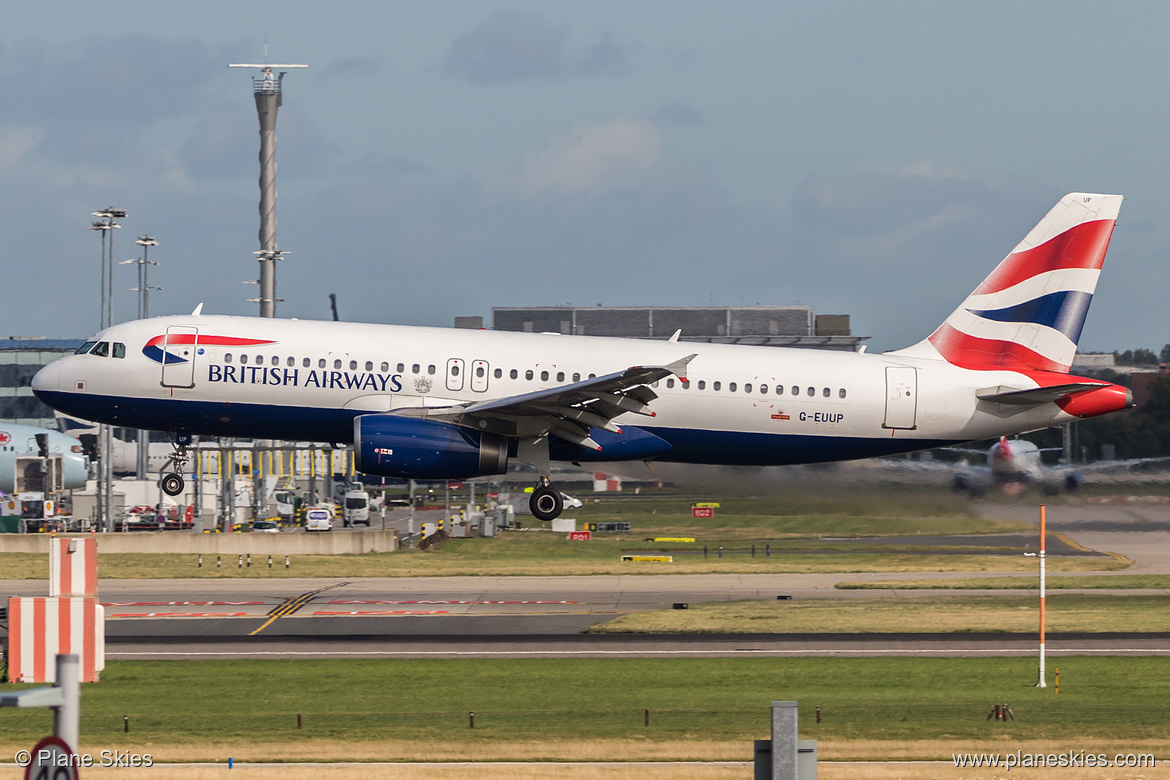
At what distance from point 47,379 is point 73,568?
17600 mm

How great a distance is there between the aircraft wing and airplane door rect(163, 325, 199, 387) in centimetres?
599

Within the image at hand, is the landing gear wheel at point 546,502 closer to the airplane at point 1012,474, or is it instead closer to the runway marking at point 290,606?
the runway marking at point 290,606

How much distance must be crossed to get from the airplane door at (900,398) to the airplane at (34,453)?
269 feet

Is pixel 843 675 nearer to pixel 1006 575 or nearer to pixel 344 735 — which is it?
pixel 344 735

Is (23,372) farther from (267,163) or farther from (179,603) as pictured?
(179,603)

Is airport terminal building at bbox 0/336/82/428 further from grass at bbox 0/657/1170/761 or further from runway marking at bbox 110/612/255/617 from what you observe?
grass at bbox 0/657/1170/761

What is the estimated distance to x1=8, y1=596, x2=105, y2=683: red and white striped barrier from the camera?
71.4ft

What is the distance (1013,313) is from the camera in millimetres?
40156

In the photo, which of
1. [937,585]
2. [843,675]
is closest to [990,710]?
[843,675]

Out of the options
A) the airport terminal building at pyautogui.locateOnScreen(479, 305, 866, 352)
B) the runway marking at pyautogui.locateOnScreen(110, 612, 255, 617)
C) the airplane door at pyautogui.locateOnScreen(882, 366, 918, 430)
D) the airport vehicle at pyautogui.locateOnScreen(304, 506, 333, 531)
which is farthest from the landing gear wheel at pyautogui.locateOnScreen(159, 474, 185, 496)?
the airport terminal building at pyautogui.locateOnScreen(479, 305, 866, 352)

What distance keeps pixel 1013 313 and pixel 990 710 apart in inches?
625

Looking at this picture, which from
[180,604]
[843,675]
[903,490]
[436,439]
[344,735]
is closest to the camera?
[344,735]

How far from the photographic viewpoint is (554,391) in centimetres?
3484

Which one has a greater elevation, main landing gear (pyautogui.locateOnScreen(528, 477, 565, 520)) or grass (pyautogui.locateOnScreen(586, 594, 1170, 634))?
main landing gear (pyautogui.locateOnScreen(528, 477, 565, 520))
